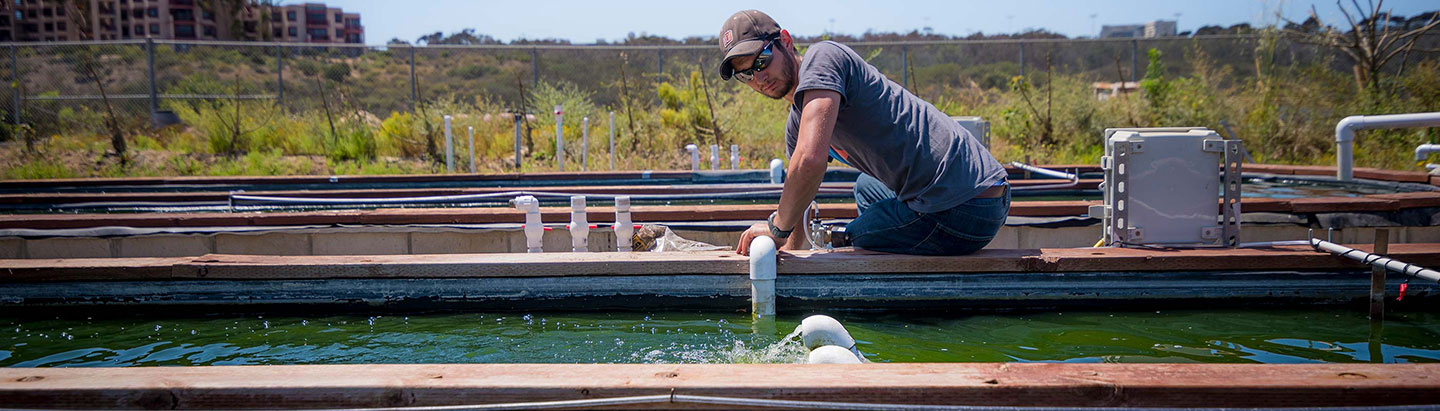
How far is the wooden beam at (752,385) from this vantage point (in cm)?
236

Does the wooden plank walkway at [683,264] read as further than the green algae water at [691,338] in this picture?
Yes

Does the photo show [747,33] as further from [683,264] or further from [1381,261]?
[1381,261]

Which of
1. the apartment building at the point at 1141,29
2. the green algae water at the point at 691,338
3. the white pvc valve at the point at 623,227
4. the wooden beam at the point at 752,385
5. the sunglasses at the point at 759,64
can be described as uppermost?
the apartment building at the point at 1141,29

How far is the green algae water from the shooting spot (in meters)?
3.62

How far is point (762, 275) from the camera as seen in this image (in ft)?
12.7

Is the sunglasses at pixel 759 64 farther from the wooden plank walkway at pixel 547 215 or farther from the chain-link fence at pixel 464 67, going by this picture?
the chain-link fence at pixel 464 67

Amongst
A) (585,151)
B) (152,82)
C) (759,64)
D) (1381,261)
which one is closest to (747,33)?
(759,64)

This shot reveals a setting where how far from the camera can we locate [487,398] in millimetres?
2428

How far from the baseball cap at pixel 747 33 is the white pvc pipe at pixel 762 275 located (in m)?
0.73

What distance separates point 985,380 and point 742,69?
1.65 meters

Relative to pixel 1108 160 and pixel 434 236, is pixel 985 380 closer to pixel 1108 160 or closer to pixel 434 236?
pixel 1108 160

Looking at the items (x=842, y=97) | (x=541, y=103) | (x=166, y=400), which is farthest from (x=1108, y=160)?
(x=541, y=103)

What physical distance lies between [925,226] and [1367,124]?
3.04 meters

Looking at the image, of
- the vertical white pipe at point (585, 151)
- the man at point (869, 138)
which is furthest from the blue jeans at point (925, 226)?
the vertical white pipe at point (585, 151)
